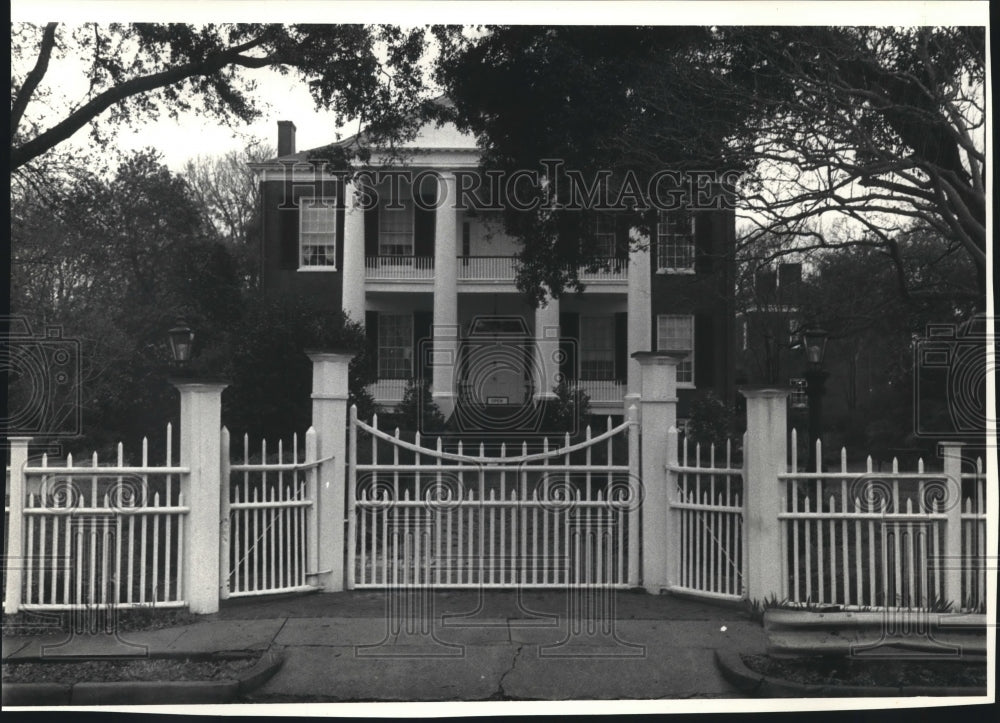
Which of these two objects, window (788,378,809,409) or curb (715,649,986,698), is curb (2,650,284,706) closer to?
curb (715,649,986,698)

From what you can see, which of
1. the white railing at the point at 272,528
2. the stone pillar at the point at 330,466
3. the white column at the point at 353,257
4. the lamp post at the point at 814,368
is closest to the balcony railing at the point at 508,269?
the white column at the point at 353,257

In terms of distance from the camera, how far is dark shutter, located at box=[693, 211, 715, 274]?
5289 mm

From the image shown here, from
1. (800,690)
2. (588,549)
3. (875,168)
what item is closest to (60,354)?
(588,549)

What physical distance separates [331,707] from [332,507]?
1.59 meters

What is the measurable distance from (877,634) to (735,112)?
11.0 ft

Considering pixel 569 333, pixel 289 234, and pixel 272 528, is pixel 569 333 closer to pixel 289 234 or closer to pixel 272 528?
pixel 289 234

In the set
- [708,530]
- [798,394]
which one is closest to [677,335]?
[798,394]

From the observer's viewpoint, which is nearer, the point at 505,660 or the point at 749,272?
the point at 505,660

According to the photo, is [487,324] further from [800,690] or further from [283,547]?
[800,690]

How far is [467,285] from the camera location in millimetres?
5461

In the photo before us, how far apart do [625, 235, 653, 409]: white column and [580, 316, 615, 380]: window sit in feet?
0.47

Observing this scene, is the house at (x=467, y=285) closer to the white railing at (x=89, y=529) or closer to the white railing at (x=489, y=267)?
the white railing at (x=489, y=267)

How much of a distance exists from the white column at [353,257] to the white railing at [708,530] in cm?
245

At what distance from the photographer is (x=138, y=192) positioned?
521 centimetres
